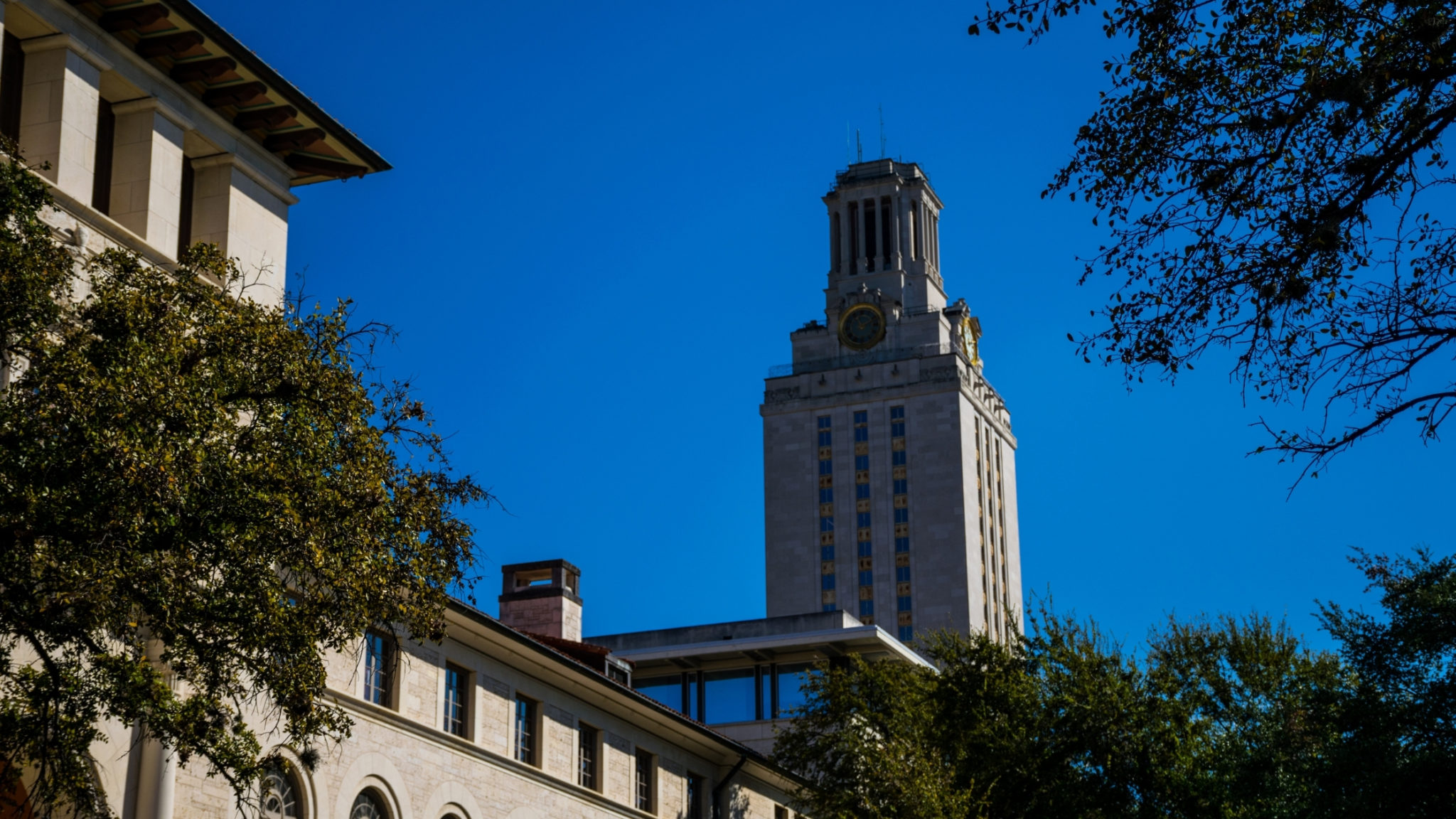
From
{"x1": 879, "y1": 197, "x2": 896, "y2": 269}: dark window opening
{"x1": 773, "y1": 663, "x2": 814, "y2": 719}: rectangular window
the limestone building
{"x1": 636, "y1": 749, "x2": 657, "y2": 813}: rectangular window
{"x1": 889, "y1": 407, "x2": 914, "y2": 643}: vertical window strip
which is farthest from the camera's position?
{"x1": 879, "y1": 197, "x2": 896, "y2": 269}: dark window opening

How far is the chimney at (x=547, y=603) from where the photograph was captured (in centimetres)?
5300

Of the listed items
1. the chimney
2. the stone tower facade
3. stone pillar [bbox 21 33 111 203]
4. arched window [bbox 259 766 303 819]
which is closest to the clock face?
the stone tower facade

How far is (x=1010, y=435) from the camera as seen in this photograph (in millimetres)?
180625

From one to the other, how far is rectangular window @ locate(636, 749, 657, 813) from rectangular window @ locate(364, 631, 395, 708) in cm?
1113

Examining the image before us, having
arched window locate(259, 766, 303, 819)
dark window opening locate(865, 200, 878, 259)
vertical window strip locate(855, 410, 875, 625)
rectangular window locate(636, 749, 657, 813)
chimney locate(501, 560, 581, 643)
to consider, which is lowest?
arched window locate(259, 766, 303, 819)

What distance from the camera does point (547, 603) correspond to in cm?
5306

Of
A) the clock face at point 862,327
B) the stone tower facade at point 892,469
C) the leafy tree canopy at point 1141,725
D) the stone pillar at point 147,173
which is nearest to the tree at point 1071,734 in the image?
the leafy tree canopy at point 1141,725

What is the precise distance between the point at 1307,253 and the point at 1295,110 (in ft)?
3.43

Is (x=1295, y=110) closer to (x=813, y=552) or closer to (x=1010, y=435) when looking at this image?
(x=813, y=552)

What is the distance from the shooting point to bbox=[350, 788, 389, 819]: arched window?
32.8 metres

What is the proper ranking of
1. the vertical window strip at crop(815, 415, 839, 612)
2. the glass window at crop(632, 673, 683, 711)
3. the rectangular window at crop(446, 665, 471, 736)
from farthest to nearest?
the vertical window strip at crop(815, 415, 839, 612) < the glass window at crop(632, 673, 683, 711) < the rectangular window at crop(446, 665, 471, 736)

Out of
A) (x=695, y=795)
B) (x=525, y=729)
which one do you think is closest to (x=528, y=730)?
(x=525, y=729)

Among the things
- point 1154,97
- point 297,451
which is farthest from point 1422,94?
point 297,451

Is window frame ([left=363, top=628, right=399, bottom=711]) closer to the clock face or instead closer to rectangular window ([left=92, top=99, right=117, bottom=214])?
rectangular window ([left=92, top=99, right=117, bottom=214])
